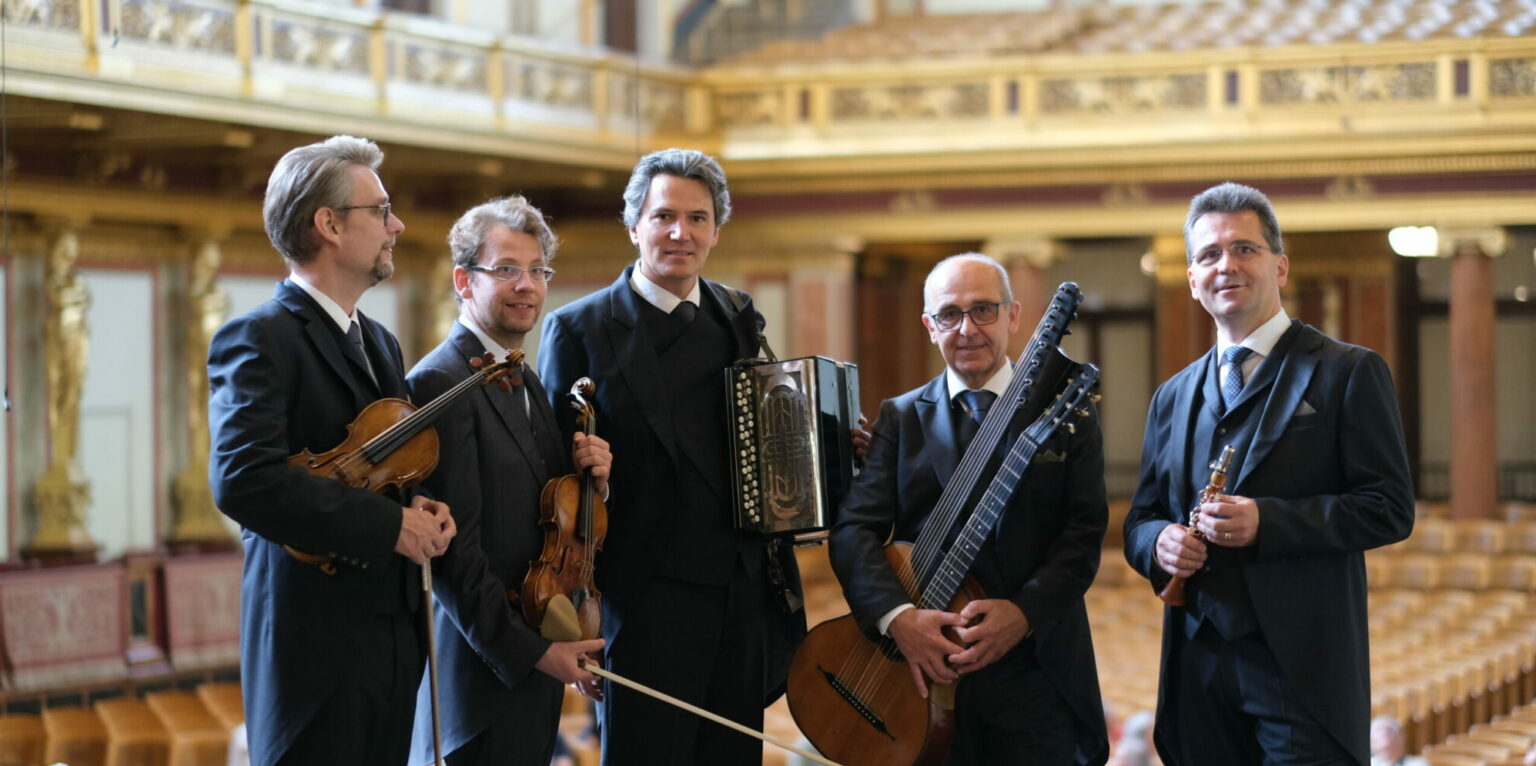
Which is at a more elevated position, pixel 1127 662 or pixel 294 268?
pixel 294 268

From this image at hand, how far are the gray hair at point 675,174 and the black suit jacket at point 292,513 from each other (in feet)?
2.54

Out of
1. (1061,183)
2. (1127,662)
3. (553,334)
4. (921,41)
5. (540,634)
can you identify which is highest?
(921,41)

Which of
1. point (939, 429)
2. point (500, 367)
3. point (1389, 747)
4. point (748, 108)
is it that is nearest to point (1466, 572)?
point (1389, 747)

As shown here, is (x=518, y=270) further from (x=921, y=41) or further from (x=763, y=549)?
(x=921, y=41)

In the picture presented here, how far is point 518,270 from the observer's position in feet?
9.37

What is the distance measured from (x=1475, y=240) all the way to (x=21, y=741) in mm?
9962

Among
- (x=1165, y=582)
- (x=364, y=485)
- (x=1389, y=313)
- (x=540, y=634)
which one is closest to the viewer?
(x=364, y=485)

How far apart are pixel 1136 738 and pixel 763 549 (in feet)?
10.7

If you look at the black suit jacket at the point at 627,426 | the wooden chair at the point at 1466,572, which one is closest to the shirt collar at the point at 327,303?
the black suit jacket at the point at 627,426

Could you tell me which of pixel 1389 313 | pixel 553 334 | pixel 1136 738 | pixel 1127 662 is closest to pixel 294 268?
pixel 553 334

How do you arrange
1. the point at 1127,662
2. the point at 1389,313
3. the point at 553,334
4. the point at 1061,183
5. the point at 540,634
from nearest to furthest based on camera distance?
the point at 540,634
the point at 553,334
the point at 1127,662
the point at 1061,183
the point at 1389,313

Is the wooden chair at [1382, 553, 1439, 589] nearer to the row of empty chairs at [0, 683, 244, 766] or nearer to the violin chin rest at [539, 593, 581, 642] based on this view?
the row of empty chairs at [0, 683, 244, 766]

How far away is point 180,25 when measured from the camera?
8.26 m

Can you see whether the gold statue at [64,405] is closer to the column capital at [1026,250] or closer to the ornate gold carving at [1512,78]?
the column capital at [1026,250]
